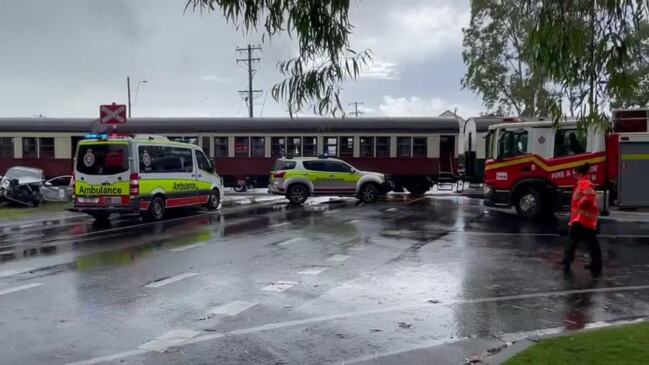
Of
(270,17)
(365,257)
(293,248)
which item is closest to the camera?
(270,17)

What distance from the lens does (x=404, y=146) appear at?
1058 inches

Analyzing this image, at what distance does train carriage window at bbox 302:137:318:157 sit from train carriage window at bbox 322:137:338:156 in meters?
0.48

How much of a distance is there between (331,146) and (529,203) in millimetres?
11829

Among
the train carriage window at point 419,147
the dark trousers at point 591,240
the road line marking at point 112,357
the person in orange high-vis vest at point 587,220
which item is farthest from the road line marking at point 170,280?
the train carriage window at point 419,147

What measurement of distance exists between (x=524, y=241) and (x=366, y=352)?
841 cm

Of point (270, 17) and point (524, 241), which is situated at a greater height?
point (270, 17)

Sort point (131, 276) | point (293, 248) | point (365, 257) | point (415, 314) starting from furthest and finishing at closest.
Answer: point (293, 248), point (365, 257), point (131, 276), point (415, 314)

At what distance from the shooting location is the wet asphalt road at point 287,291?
19.1 feet

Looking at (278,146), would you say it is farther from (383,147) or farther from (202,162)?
(202,162)

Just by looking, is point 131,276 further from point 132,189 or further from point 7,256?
point 132,189

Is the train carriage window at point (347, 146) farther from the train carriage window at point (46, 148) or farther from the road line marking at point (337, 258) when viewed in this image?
the road line marking at point (337, 258)

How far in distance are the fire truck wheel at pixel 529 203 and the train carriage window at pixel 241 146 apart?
13741 mm

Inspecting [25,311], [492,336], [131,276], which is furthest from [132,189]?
[492,336]

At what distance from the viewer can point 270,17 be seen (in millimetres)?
4355
